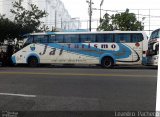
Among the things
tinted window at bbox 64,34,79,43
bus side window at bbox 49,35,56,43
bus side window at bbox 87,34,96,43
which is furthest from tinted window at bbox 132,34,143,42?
bus side window at bbox 49,35,56,43

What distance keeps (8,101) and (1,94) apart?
1.25 m

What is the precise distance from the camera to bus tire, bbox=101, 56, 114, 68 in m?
23.6

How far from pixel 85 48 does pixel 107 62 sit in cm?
201

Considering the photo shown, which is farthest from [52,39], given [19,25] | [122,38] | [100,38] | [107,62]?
[19,25]

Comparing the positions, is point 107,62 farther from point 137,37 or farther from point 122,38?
point 137,37

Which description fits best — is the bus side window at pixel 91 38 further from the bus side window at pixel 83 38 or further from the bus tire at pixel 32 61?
the bus tire at pixel 32 61

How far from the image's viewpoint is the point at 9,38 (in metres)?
30.4

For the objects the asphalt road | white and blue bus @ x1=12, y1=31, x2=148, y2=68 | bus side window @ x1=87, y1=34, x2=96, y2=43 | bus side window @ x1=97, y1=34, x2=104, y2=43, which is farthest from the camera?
bus side window @ x1=87, y1=34, x2=96, y2=43

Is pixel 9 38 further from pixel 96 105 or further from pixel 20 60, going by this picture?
pixel 96 105

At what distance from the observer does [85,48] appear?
79.8 feet

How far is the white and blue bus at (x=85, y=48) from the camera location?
76.6ft

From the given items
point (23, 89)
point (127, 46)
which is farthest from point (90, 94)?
point (127, 46)

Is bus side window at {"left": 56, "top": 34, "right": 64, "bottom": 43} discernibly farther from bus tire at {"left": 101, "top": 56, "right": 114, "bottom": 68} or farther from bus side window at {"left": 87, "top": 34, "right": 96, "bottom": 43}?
bus tire at {"left": 101, "top": 56, "right": 114, "bottom": 68}

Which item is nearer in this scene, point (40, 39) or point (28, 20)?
point (40, 39)
